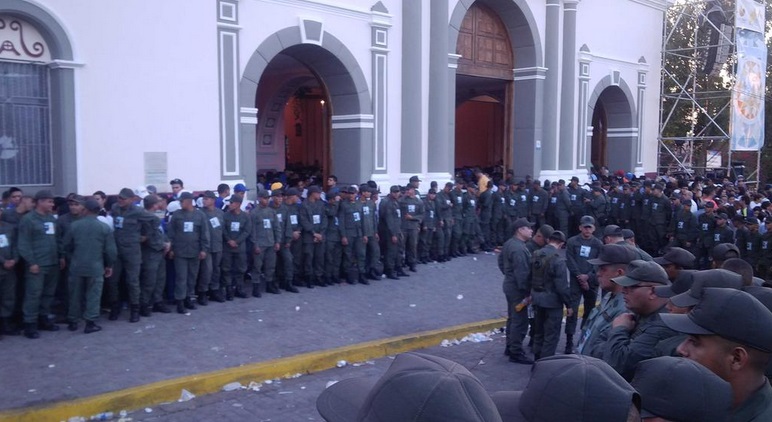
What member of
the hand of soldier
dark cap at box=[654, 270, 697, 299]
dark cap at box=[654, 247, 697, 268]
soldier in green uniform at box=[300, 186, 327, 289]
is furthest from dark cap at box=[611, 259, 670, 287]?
soldier in green uniform at box=[300, 186, 327, 289]

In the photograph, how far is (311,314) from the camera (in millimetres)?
10102

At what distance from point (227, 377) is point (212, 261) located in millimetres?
3409

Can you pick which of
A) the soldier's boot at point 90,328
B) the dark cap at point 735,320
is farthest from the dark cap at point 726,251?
the soldier's boot at point 90,328

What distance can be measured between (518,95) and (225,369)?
1479 centimetres

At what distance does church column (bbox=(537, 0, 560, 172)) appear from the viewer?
1975cm

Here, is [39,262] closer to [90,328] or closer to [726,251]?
[90,328]

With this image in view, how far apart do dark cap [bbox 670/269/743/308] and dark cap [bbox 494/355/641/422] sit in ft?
6.04

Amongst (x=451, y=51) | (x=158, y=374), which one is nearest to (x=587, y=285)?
(x=158, y=374)

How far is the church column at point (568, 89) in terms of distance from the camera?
2016cm

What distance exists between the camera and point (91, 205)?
887 cm

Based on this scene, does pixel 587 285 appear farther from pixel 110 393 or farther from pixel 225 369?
pixel 110 393

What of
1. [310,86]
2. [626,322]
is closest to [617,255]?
[626,322]

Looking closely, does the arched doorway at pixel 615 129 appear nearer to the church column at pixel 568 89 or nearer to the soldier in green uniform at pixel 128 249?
the church column at pixel 568 89

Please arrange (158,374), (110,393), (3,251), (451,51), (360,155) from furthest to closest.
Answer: (451,51) < (360,155) < (3,251) < (158,374) < (110,393)
